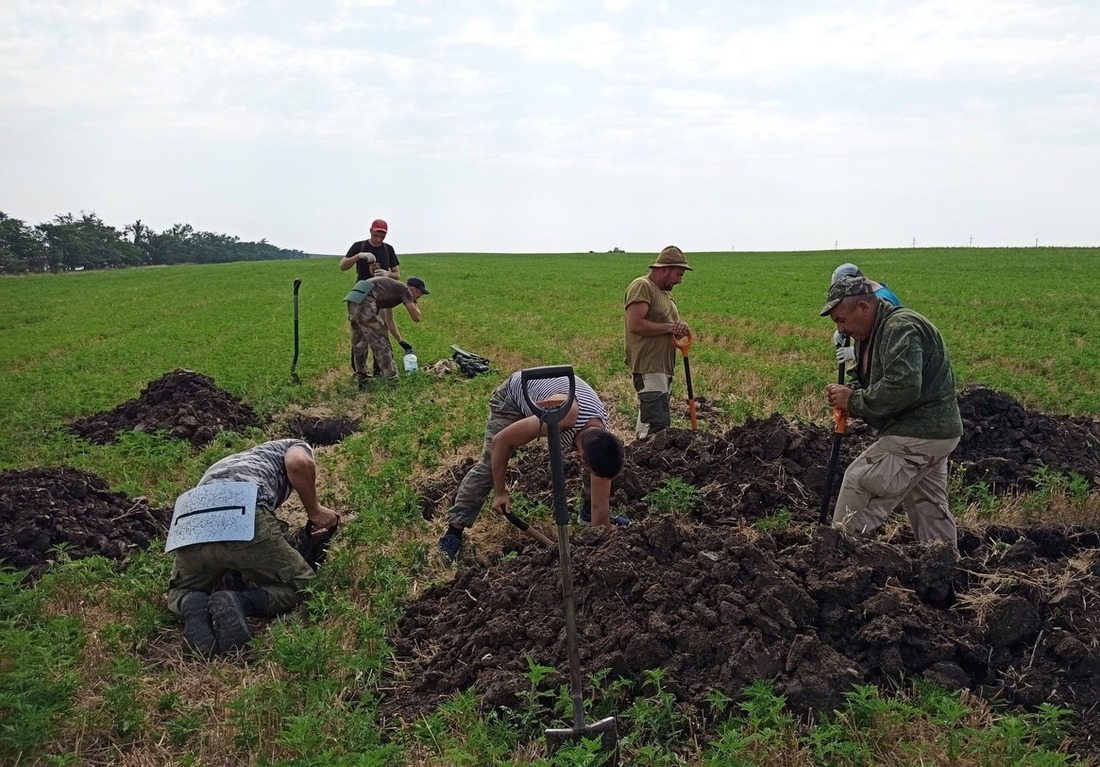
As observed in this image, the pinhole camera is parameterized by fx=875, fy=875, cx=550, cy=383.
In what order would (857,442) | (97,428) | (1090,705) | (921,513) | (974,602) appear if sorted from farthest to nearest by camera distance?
→ (97,428) → (857,442) → (921,513) → (974,602) → (1090,705)

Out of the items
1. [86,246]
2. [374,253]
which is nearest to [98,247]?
[86,246]

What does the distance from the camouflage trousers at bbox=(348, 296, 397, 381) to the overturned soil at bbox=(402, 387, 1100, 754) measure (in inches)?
273

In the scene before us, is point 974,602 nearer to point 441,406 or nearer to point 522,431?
point 522,431

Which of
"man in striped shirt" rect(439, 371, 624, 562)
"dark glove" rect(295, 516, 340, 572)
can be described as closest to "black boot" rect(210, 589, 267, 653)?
"dark glove" rect(295, 516, 340, 572)

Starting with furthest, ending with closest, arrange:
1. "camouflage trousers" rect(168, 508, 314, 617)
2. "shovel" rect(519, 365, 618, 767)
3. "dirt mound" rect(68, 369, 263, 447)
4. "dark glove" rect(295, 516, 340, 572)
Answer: "dirt mound" rect(68, 369, 263, 447), "dark glove" rect(295, 516, 340, 572), "camouflage trousers" rect(168, 508, 314, 617), "shovel" rect(519, 365, 618, 767)

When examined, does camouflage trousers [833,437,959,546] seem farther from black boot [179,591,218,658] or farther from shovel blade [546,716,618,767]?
black boot [179,591,218,658]

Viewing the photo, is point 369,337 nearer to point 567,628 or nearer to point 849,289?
point 849,289

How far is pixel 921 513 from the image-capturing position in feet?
18.2

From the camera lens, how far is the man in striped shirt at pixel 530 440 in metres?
4.88

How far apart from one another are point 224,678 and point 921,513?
4250mm

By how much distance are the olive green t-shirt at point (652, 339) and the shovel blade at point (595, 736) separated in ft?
14.1

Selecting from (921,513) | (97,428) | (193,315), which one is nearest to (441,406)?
(97,428)

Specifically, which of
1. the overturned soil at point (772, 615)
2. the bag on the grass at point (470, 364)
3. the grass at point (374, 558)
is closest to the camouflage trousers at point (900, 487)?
the overturned soil at point (772, 615)

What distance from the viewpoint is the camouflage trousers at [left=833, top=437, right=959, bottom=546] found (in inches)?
207
